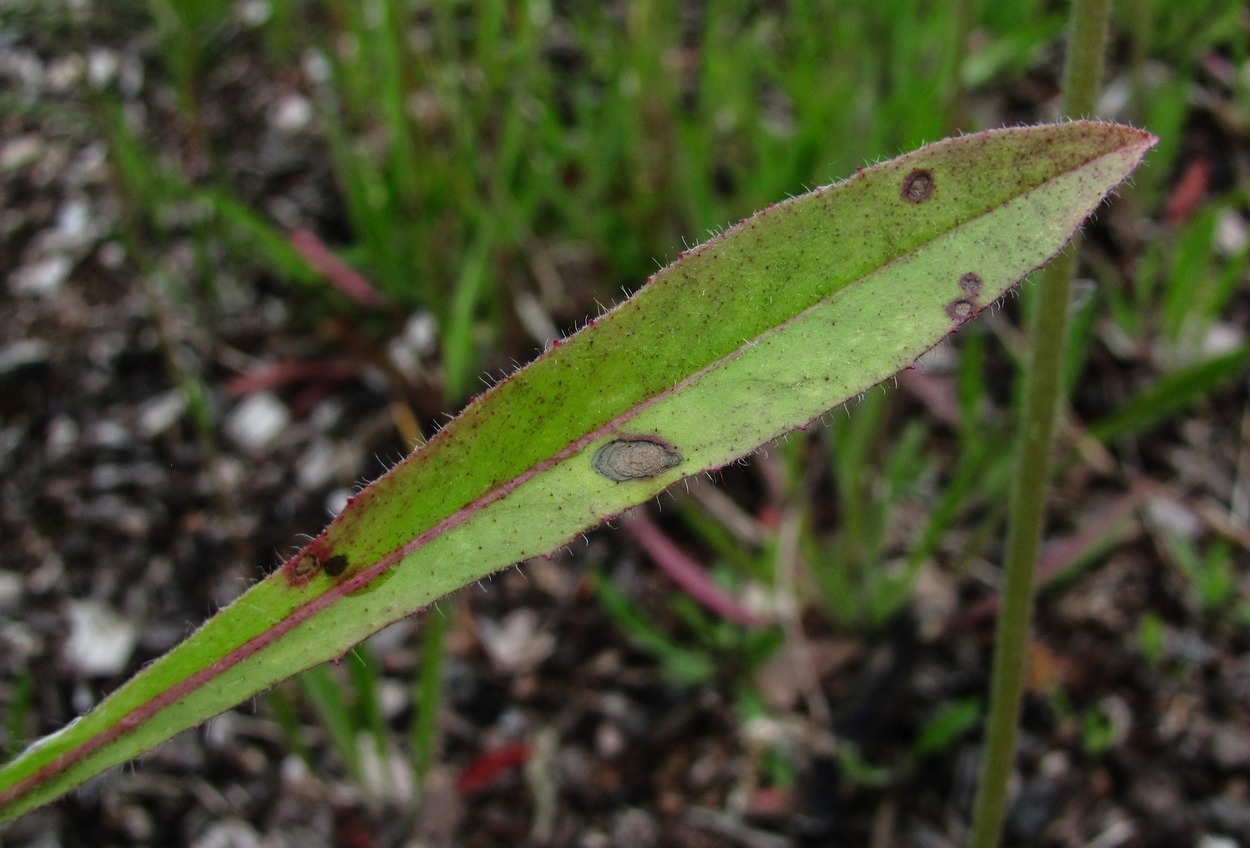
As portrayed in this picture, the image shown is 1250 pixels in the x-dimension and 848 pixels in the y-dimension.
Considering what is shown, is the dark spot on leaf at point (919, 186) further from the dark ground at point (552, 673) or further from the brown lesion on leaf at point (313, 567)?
the dark ground at point (552, 673)

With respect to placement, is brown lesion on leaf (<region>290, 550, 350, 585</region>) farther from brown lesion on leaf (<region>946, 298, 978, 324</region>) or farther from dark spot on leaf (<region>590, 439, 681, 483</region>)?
brown lesion on leaf (<region>946, 298, 978, 324</region>)

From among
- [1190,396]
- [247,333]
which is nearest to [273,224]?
[247,333]

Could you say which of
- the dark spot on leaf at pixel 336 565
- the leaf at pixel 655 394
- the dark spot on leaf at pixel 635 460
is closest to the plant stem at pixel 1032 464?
the leaf at pixel 655 394

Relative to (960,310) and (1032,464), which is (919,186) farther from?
(1032,464)

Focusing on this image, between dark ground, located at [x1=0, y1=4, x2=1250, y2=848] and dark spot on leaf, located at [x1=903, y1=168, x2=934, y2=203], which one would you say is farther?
dark ground, located at [x1=0, y1=4, x2=1250, y2=848]

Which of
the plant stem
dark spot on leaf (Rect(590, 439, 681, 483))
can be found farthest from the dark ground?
dark spot on leaf (Rect(590, 439, 681, 483))

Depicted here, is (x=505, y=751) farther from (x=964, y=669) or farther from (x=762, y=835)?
(x=964, y=669)
